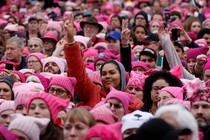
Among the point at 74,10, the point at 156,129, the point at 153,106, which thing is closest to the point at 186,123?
the point at 156,129

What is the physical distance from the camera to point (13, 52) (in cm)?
1425

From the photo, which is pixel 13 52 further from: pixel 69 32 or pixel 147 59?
pixel 69 32

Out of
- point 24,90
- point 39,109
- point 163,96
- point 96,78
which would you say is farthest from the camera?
point 96,78

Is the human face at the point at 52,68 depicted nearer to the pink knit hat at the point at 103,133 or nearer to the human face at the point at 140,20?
the pink knit hat at the point at 103,133

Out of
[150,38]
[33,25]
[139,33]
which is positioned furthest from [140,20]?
[150,38]

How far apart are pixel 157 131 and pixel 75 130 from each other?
1.37 m

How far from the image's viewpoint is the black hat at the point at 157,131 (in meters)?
6.85

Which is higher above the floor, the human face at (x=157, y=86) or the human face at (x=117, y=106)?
the human face at (x=157, y=86)

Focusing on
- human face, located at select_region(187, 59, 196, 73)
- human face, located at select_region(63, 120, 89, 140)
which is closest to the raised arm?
human face, located at select_region(63, 120, 89, 140)

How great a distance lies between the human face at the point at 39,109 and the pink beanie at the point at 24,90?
53cm

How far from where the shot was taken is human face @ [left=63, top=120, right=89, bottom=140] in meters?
8.07

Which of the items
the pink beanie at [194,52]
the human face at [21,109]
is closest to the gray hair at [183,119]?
the human face at [21,109]

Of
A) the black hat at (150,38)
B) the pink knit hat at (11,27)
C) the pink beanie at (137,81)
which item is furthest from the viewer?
the pink knit hat at (11,27)

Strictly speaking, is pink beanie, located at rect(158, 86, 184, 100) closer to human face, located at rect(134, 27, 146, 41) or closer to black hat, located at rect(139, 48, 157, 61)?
black hat, located at rect(139, 48, 157, 61)
